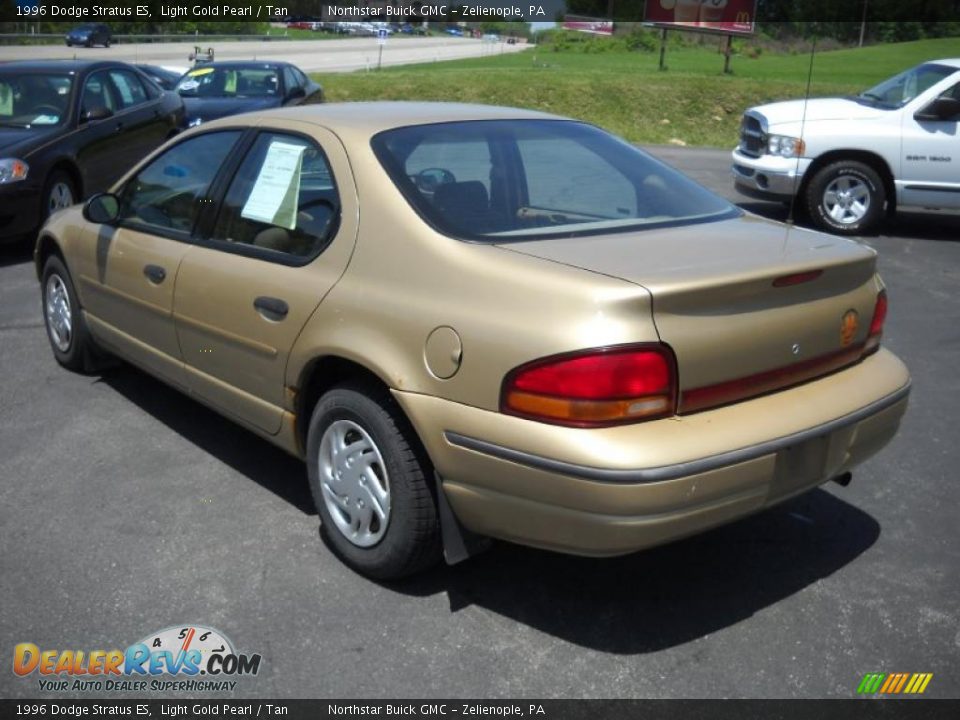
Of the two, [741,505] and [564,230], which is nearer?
[741,505]

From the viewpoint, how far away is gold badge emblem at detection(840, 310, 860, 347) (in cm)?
351

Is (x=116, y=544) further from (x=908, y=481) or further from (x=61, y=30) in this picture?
(x=61, y=30)

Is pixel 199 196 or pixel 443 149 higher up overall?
pixel 443 149

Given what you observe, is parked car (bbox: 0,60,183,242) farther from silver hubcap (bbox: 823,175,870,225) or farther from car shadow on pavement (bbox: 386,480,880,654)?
silver hubcap (bbox: 823,175,870,225)

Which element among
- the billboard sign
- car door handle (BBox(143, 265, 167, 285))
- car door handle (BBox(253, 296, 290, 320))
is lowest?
car door handle (BBox(143, 265, 167, 285))

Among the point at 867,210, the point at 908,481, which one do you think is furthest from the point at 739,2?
the point at 908,481

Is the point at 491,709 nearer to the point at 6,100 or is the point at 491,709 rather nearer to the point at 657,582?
the point at 657,582

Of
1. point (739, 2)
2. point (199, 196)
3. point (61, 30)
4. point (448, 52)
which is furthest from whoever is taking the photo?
point (448, 52)

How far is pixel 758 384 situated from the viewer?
127 inches

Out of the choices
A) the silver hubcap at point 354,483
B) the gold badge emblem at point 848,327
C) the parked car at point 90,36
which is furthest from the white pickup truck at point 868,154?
the parked car at point 90,36

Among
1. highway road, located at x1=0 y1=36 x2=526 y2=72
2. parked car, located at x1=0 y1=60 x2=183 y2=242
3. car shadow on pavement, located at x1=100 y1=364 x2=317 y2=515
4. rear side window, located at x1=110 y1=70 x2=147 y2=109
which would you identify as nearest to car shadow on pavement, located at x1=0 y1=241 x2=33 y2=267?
parked car, located at x1=0 y1=60 x2=183 y2=242

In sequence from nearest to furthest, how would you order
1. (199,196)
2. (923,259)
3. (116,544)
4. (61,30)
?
(116,544)
(199,196)
(923,259)
(61,30)

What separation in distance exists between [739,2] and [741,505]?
33073mm

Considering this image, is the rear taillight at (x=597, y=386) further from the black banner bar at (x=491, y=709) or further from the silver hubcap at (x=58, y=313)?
the silver hubcap at (x=58, y=313)
